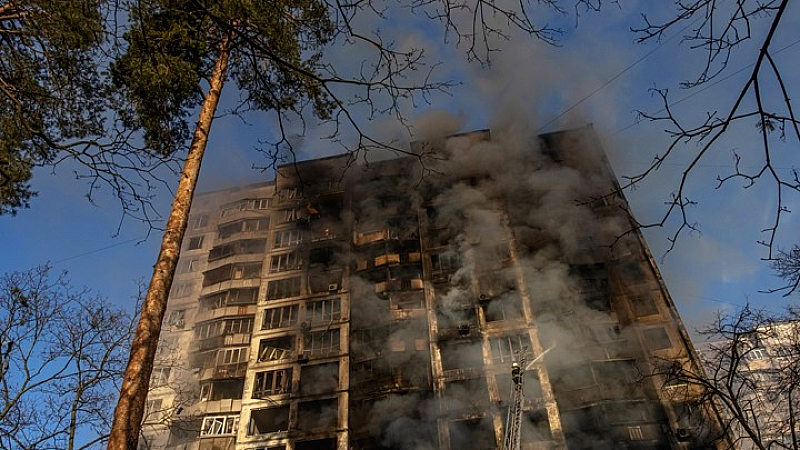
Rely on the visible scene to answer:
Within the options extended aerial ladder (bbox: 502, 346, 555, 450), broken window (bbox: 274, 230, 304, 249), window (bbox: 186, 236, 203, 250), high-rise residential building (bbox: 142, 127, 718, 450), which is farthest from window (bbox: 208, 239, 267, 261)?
extended aerial ladder (bbox: 502, 346, 555, 450)

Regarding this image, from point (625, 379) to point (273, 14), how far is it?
31834 millimetres

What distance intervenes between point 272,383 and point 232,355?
4.17 m

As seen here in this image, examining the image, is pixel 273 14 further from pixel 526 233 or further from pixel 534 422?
pixel 526 233

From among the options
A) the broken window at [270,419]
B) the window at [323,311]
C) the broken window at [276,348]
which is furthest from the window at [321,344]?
the broken window at [270,419]

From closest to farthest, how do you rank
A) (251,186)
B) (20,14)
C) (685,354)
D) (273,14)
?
(20,14)
(273,14)
(685,354)
(251,186)

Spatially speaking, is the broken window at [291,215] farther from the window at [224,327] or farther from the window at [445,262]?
the window at [445,262]

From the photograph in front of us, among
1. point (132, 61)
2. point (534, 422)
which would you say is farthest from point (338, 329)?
point (132, 61)

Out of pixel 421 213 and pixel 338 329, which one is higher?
pixel 421 213

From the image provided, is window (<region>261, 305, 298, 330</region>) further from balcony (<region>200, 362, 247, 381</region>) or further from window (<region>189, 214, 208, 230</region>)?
window (<region>189, 214, 208, 230</region>)

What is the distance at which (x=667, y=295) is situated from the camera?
1309 inches

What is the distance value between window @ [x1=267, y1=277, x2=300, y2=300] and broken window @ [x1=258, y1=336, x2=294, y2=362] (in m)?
3.85

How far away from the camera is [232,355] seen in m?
35.8

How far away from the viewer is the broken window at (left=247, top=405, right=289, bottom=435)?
108 feet

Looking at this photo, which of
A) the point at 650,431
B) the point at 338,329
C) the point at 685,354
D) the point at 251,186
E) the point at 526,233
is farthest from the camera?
the point at 251,186
